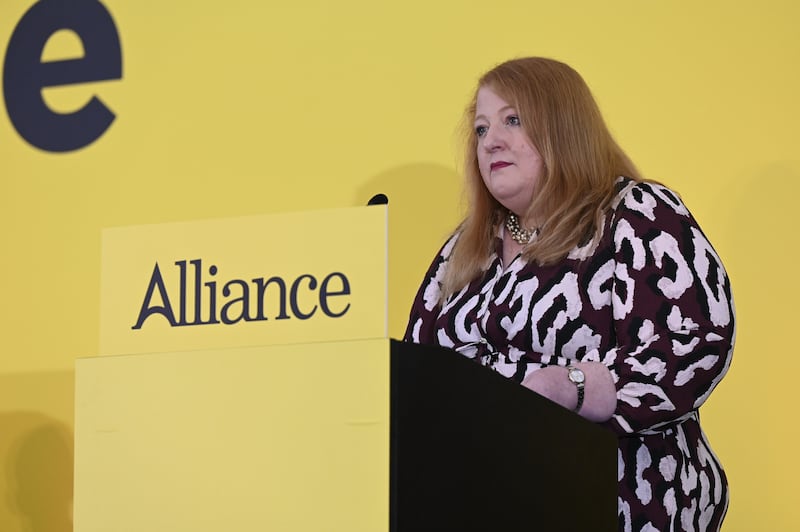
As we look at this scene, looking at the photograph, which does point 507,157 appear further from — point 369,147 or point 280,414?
point 280,414

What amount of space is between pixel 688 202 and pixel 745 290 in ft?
0.72

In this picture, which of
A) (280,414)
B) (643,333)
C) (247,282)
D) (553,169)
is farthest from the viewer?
(553,169)

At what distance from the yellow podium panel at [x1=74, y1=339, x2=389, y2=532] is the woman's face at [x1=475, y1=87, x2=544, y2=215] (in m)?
1.01

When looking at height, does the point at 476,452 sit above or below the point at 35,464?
above

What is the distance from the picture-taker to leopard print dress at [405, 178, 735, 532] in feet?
5.30

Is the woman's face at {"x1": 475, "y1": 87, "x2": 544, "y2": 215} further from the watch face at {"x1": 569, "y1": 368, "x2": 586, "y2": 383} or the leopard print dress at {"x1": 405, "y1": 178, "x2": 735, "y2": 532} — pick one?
the watch face at {"x1": 569, "y1": 368, "x2": 586, "y2": 383}

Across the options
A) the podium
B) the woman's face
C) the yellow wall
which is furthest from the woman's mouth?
the podium

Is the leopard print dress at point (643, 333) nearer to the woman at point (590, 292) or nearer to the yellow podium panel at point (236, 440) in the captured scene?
the woman at point (590, 292)

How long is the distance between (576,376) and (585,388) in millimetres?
20

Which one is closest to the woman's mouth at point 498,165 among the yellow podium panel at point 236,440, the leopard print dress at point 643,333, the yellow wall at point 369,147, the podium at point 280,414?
the leopard print dress at point 643,333

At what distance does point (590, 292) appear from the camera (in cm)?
173

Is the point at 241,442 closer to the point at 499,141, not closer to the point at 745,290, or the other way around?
Result: the point at 499,141

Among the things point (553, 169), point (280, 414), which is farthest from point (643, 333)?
point (280, 414)

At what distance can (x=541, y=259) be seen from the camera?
1.79 m
